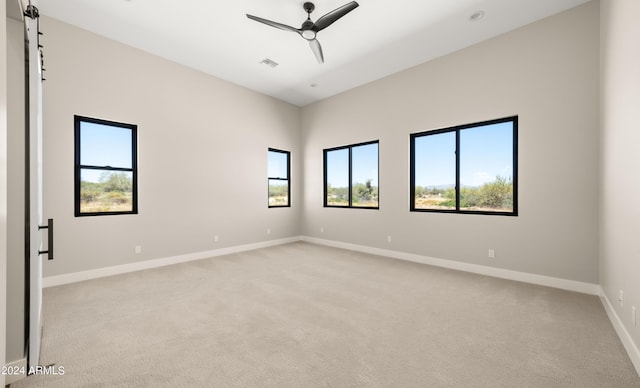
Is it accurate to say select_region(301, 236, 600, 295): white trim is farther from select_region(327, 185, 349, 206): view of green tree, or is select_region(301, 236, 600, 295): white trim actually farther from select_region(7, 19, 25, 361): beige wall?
select_region(7, 19, 25, 361): beige wall

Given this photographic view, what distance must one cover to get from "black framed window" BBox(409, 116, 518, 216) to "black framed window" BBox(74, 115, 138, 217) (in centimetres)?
476

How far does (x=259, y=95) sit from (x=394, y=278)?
4795 mm

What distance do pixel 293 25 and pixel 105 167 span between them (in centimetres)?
347

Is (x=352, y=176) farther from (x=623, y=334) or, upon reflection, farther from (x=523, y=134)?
(x=623, y=334)

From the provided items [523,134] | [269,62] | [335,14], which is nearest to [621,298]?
[523,134]

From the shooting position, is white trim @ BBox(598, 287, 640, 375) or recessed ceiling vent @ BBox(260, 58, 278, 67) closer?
white trim @ BBox(598, 287, 640, 375)

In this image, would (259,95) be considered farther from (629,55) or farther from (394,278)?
(629,55)

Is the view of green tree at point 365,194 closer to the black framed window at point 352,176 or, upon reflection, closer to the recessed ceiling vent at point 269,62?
the black framed window at point 352,176

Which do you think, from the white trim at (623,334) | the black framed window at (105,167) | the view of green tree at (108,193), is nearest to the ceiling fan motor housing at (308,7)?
the black framed window at (105,167)

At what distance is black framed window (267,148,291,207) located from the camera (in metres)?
6.45

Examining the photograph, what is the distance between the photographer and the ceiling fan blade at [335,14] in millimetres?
2961

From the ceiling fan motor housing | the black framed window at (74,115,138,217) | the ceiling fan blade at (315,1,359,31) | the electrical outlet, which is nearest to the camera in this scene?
the electrical outlet

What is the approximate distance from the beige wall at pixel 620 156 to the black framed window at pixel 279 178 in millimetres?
5477

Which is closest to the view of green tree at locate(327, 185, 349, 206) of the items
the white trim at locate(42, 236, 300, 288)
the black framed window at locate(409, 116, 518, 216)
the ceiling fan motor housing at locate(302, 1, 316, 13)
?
the black framed window at locate(409, 116, 518, 216)
